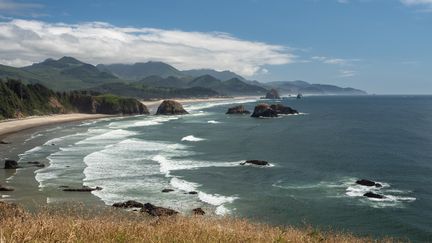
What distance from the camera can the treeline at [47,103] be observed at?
127 m

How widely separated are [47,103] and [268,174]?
377ft

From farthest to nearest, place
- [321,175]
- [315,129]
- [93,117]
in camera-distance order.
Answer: [93,117], [315,129], [321,175]

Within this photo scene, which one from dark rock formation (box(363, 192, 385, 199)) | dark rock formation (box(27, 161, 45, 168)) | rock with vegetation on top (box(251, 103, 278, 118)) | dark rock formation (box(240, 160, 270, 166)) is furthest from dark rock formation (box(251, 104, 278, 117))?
dark rock formation (box(363, 192, 385, 199))

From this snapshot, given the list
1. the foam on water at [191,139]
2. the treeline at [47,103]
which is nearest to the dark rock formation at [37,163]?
the foam on water at [191,139]

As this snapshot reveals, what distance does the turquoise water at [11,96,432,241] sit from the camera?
3650 cm

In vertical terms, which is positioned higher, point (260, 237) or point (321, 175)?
point (260, 237)

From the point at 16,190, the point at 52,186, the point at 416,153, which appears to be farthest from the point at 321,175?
the point at 16,190

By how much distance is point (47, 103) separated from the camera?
148375 millimetres

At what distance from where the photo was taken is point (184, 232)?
33.8ft

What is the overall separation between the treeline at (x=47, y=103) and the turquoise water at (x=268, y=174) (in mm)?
42303

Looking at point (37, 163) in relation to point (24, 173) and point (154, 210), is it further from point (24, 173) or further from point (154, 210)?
point (154, 210)

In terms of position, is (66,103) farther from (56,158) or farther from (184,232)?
(184,232)

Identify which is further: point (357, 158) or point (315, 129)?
point (315, 129)

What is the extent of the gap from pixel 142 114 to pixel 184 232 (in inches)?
6451
